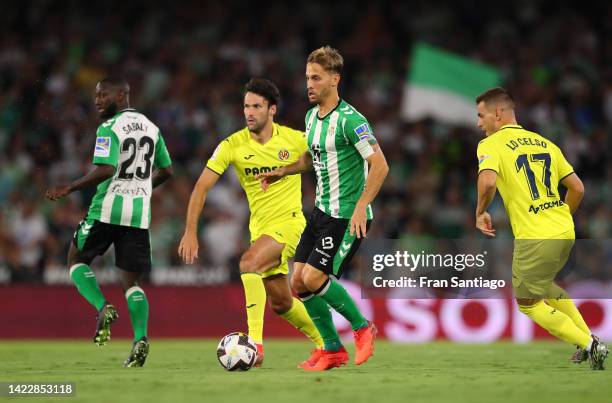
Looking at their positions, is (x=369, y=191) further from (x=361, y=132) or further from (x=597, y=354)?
(x=597, y=354)

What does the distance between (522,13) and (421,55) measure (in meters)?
2.91

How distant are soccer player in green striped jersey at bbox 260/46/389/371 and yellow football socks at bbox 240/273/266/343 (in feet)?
1.74

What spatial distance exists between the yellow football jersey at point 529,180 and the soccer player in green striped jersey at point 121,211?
2.72m

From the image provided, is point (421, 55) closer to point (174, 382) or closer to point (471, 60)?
point (471, 60)

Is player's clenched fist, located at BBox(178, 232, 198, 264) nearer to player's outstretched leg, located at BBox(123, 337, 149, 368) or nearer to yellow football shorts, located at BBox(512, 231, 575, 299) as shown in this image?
player's outstretched leg, located at BBox(123, 337, 149, 368)

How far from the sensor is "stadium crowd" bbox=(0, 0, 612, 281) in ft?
50.6

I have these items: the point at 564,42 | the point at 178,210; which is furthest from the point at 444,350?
the point at 564,42

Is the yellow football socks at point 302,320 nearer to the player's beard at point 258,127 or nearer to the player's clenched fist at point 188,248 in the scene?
the player's clenched fist at point 188,248

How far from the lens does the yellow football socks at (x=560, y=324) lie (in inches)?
332

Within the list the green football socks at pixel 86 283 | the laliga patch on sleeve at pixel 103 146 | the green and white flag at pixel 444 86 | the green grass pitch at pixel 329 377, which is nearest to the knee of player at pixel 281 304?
the green grass pitch at pixel 329 377

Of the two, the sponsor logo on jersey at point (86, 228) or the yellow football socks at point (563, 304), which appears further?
the sponsor logo on jersey at point (86, 228)

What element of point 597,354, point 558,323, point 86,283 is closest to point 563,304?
point 558,323

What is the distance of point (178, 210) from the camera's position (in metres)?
15.7

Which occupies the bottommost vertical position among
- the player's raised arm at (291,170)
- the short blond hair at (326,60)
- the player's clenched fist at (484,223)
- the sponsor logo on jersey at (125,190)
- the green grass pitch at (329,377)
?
the green grass pitch at (329,377)
